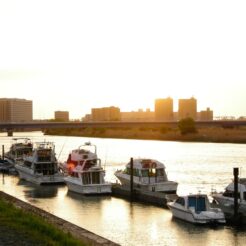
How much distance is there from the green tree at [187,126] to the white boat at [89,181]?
11846cm

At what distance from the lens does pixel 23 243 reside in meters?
22.4

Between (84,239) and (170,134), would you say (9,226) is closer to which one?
(84,239)

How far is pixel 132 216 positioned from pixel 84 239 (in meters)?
13.5

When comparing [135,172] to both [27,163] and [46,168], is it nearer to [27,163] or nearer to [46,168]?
[46,168]

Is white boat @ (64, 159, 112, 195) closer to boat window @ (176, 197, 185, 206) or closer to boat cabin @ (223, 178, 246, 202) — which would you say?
boat window @ (176, 197, 185, 206)

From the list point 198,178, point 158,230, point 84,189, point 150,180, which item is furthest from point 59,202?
point 198,178

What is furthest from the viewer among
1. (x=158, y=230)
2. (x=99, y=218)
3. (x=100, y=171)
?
(x=100, y=171)

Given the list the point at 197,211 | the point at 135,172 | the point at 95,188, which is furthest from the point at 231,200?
the point at 95,188

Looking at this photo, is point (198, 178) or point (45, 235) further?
point (198, 178)

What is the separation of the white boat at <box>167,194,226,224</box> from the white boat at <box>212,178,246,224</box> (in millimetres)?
1159

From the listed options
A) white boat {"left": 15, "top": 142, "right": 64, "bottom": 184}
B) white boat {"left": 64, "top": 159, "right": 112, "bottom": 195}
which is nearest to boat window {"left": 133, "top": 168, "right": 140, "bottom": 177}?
white boat {"left": 64, "top": 159, "right": 112, "bottom": 195}

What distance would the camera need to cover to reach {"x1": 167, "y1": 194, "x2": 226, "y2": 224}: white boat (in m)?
34.6

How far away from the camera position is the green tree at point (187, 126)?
553 feet

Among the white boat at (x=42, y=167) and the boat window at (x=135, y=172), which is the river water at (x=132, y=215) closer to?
the white boat at (x=42, y=167)
